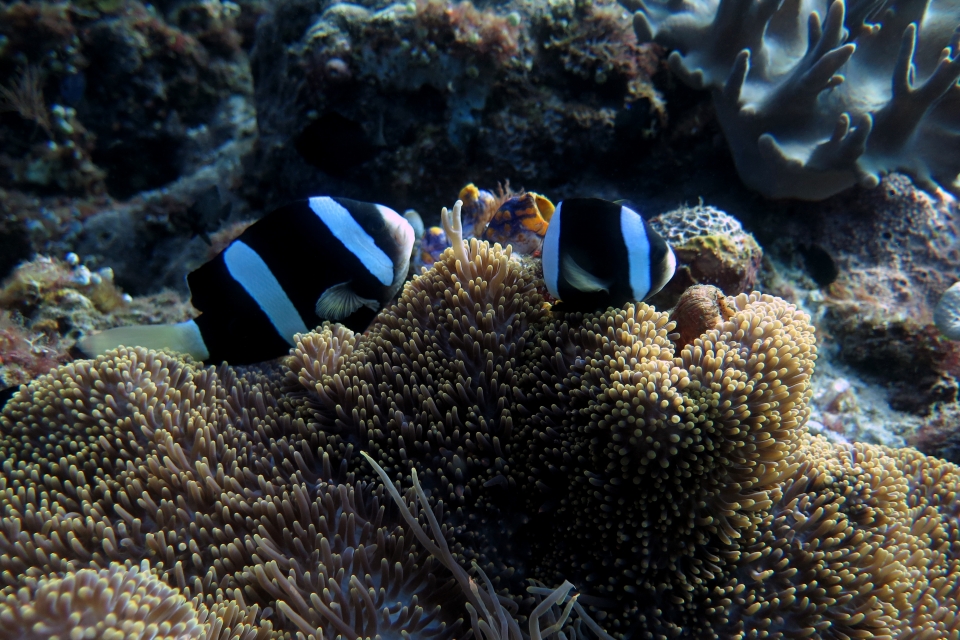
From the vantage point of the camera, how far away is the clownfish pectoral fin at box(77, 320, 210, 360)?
1.91 metres

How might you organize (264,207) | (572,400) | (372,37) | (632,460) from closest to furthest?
(632,460) < (572,400) < (372,37) < (264,207)

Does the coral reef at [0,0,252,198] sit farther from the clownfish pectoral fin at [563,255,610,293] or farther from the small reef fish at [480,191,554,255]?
the clownfish pectoral fin at [563,255,610,293]

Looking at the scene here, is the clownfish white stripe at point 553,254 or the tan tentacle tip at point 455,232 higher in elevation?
the clownfish white stripe at point 553,254

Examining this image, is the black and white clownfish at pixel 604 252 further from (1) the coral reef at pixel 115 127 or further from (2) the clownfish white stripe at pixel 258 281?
(1) the coral reef at pixel 115 127

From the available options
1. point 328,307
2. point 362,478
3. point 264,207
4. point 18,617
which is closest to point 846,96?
point 328,307

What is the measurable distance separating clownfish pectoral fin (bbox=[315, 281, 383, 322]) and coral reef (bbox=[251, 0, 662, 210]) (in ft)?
7.02

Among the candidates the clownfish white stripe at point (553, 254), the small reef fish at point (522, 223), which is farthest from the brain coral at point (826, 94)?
the clownfish white stripe at point (553, 254)

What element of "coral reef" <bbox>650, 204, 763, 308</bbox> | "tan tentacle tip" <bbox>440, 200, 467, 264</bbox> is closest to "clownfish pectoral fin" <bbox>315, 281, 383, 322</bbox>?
"tan tentacle tip" <bbox>440, 200, 467, 264</bbox>

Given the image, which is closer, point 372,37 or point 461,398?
point 461,398

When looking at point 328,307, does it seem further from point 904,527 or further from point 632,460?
point 904,527

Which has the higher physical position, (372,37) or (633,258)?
(372,37)

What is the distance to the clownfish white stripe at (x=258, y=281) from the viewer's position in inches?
69.8

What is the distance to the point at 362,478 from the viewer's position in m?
1.66

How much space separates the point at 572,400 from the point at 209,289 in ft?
4.45
